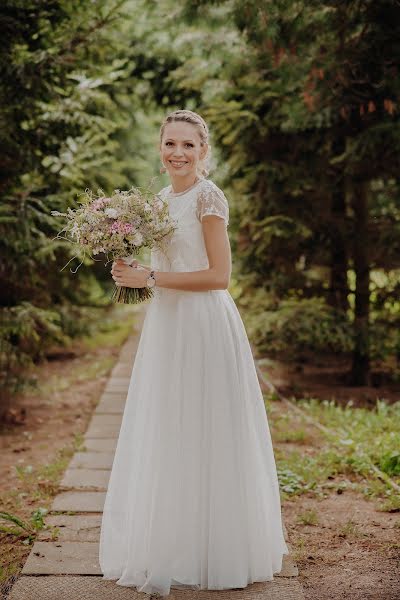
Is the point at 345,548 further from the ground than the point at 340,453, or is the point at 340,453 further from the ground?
the point at 340,453

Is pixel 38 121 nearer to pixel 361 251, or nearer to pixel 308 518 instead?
pixel 361 251

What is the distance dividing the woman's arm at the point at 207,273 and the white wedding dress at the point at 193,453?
7 centimetres

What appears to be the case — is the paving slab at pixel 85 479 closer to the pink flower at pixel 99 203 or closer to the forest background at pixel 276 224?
the forest background at pixel 276 224

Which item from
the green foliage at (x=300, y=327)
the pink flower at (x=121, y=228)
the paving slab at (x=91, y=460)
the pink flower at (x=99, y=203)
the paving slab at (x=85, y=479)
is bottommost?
the paving slab at (x=85, y=479)

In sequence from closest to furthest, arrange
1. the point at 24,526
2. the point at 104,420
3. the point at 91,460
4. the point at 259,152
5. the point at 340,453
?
the point at 24,526 → the point at 91,460 → the point at 340,453 → the point at 104,420 → the point at 259,152

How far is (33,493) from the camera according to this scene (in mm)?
4820

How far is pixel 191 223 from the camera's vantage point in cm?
340

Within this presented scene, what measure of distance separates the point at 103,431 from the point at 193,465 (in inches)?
124

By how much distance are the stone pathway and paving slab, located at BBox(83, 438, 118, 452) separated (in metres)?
0.15

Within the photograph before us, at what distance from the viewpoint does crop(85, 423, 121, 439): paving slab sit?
6203 millimetres

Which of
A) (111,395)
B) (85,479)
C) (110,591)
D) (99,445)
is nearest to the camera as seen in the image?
(110,591)

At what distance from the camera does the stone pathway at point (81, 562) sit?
3.27 meters

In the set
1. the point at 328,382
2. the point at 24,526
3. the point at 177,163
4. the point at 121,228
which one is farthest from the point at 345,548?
the point at 328,382

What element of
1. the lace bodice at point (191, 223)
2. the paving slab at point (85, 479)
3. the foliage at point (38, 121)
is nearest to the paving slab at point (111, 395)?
the foliage at point (38, 121)
